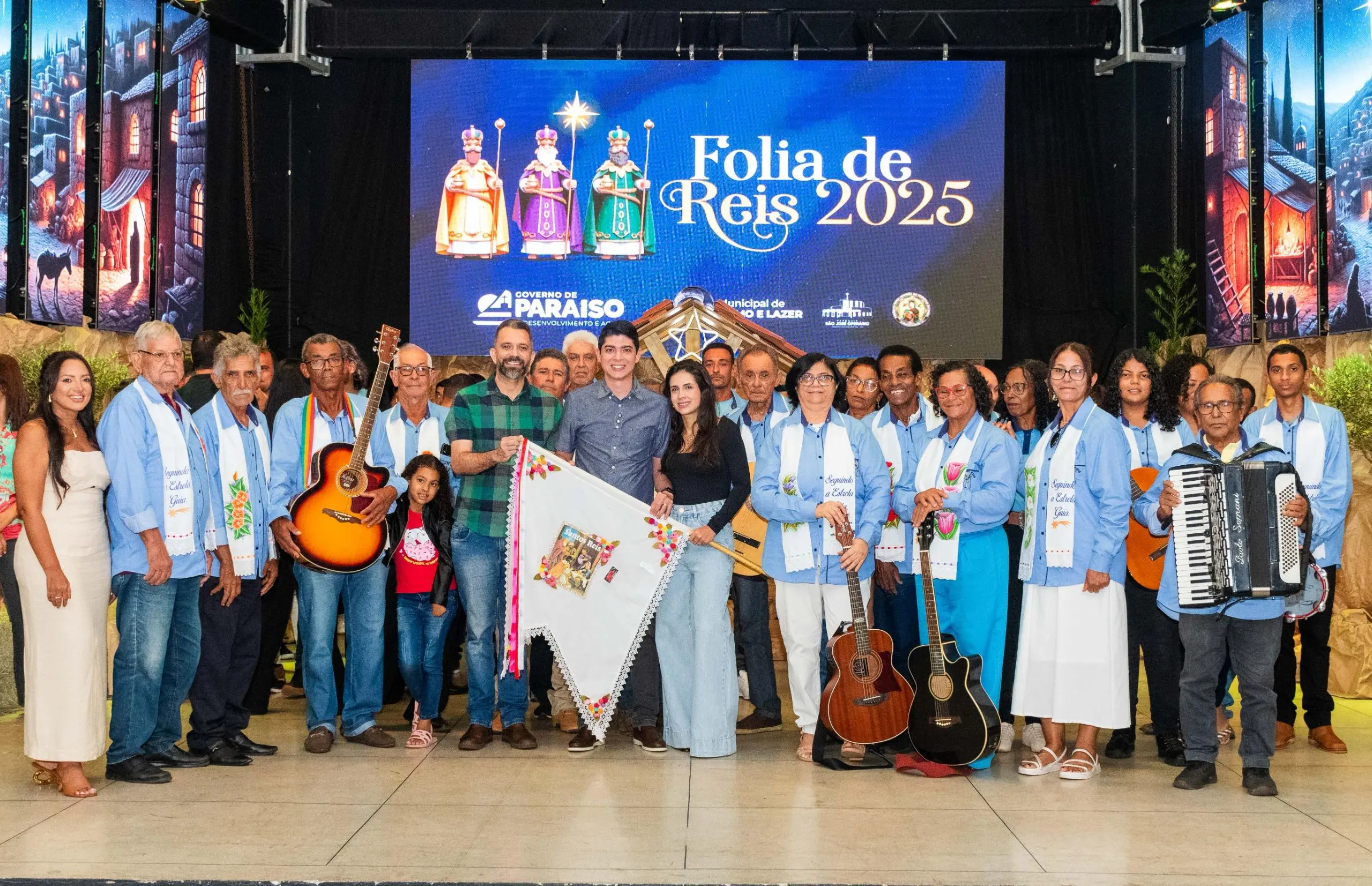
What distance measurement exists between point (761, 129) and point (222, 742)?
22.9 feet

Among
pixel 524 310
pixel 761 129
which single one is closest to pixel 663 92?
pixel 761 129

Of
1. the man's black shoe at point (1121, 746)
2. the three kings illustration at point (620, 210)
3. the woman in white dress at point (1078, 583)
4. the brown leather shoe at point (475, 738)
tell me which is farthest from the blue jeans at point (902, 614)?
the three kings illustration at point (620, 210)

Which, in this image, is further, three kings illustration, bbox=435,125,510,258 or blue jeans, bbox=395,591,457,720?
three kings illustration, bbox=435,125,510,258

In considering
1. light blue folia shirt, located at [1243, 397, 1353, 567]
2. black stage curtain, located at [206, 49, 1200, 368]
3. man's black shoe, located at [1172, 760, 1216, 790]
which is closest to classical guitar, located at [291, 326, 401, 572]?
man's black shoe, located at [1172, 760, 1216, 790]

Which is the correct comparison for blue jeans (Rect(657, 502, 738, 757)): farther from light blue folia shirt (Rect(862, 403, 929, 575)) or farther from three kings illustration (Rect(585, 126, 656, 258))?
three kings illustration (Rect(585, 126, 656, 258))

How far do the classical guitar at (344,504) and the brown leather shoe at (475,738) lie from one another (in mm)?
834

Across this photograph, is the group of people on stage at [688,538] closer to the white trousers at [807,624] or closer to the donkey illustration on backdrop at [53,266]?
the white trousers at [807,624]

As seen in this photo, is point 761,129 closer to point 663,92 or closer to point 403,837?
point 663,92

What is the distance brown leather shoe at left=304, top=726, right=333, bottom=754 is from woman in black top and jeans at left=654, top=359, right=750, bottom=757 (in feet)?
4.67

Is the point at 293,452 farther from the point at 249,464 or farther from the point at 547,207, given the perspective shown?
the point at 547,207

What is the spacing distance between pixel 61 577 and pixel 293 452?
119 cm

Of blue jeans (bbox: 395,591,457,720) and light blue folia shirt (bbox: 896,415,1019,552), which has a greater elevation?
light blue folia shirt (bbox: 896,415,1019,552)

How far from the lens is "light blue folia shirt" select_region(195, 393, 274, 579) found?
5387 millimetres

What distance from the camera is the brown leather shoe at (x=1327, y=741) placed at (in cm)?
579
